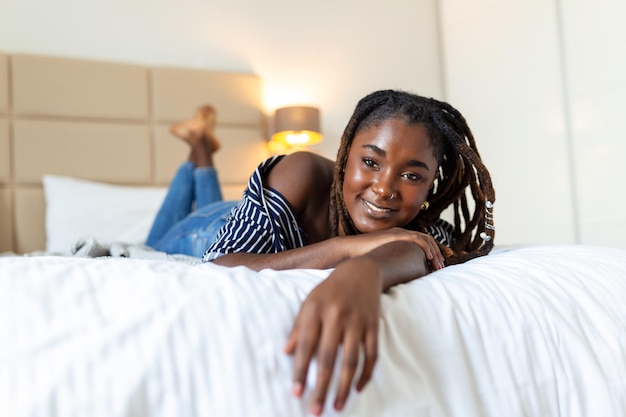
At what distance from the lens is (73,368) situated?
0.55 meters

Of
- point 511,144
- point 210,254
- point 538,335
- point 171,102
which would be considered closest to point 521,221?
point 511,144

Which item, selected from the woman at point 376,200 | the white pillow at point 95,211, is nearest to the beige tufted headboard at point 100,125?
the white pillow at point 95,211

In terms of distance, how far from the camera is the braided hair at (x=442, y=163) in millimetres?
1249

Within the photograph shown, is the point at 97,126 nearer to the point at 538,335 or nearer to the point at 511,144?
the point at 511,144

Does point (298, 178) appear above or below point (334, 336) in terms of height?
above

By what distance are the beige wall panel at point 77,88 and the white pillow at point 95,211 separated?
380mm

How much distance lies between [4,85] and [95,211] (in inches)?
31.6

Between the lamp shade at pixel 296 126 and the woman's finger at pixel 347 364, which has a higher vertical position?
the lamp shade at pixel 296 126

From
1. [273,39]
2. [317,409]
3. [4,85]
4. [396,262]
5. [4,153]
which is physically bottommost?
[317,409]

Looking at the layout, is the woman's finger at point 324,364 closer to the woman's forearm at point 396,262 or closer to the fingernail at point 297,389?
the fingernail at point 297,389

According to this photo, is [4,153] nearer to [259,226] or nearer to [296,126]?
[296,126]

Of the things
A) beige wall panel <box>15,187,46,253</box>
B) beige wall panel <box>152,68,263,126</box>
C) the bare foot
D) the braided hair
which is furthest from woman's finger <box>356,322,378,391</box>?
beige wall panel <box>152,68,263,126</box>

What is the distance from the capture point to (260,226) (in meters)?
1.25

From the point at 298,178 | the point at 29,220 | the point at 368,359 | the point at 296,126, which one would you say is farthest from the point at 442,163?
the point at 29,220
